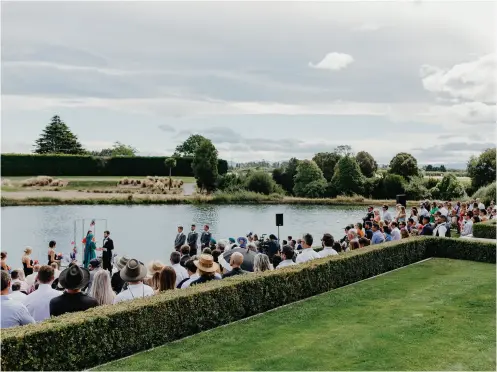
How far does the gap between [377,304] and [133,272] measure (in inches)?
195

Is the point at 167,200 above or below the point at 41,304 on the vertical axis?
above

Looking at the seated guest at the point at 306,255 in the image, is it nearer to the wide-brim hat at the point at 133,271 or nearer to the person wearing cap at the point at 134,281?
the person wearing cap at the point at 134,281

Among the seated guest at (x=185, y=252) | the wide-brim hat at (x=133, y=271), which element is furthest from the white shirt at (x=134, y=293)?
the seated guest at (x=185, y=252)

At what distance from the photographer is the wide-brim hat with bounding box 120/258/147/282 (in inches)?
290

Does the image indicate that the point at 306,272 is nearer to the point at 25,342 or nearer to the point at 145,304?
the point at 145,304

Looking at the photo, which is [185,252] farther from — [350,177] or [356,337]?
[350,177]

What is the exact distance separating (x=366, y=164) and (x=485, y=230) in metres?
38.3

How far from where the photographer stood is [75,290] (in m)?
6.94

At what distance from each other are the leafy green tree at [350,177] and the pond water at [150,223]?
497 centimetres

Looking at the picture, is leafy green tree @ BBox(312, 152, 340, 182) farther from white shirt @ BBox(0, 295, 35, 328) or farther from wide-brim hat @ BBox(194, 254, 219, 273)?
white shirt @ BBox(0, 295, 35, 328)

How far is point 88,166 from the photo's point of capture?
63.3 metres

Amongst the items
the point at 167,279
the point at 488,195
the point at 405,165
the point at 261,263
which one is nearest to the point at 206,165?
the point at 405,165

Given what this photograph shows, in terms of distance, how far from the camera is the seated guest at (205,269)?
28.8ft

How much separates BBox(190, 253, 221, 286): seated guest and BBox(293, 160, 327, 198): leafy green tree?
43.3 m
